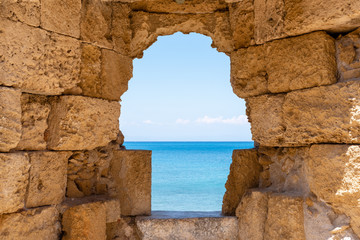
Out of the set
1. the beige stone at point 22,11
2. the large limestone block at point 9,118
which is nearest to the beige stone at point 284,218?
the large limestone block at point 9,118

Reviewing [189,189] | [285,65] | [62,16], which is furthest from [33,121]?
[189,189]

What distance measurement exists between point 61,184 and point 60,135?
0.44 meters

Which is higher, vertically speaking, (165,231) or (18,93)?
(18,93)

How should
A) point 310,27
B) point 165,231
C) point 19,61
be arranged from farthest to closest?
point 165,231, point 310,27, point 19,61

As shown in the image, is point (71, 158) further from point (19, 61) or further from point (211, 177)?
point (211, 177)

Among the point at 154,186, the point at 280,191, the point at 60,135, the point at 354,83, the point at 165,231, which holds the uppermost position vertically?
the point at 354,83

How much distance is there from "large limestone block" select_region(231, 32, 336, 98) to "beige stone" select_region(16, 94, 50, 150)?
181 centimetres

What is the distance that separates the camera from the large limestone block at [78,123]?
2.81 m

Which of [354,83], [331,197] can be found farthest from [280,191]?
[354,83]

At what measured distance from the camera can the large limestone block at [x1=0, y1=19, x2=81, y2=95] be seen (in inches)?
95.0

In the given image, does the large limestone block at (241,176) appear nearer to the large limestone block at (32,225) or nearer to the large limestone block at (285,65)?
the large limestone block at (285,65)

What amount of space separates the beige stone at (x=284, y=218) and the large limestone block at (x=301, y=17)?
142cm

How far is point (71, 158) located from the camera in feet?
9.90

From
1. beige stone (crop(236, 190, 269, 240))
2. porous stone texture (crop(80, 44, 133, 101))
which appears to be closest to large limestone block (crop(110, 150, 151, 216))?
porous stone texture (crop(80, 44, 133, 101))
